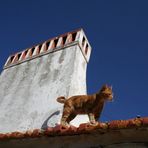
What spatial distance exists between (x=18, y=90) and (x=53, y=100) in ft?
6.50

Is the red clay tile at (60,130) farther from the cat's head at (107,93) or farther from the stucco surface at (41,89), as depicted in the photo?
the stucco surface at (41,89)

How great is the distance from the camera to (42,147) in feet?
15.3

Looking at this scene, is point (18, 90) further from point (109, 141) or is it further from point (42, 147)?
point (109, 141)

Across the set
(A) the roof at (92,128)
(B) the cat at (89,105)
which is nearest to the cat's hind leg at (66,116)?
(B) the cat at (89,105)

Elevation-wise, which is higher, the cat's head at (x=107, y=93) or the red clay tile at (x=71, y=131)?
the cat's head at (x=107, y=93)

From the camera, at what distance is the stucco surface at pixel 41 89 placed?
8438mm

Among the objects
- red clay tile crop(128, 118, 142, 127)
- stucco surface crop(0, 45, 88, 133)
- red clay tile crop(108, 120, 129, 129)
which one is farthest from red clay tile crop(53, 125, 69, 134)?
stucco surface crop(0, 45, 88, 133)

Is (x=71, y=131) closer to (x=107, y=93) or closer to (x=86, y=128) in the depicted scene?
(x=86, y=128)

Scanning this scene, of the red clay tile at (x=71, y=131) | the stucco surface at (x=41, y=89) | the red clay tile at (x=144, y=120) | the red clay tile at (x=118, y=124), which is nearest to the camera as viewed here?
the red clay tile at (x=144, y=120)

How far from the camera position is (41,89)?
30.5 ft

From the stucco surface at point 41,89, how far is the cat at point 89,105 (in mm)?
1085

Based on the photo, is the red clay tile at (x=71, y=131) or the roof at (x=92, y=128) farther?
the red clay tile at (x=71, y=131)

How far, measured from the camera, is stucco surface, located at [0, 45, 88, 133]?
8.44 m

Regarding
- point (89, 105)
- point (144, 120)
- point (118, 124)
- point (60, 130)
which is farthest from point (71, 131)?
point (89, 105)
